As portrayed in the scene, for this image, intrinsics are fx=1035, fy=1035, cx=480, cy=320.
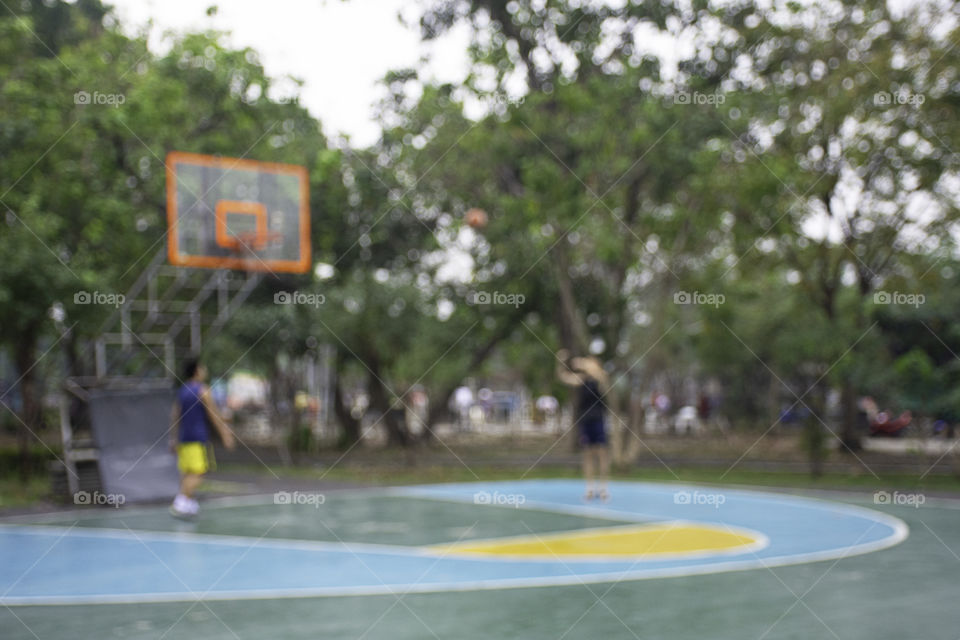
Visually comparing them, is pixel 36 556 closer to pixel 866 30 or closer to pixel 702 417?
pixel 866 30

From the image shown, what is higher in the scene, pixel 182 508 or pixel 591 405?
pixel 591 405

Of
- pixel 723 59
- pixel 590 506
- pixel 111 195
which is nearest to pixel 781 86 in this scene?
pixel 723 59

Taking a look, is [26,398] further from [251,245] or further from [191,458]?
[191,458]

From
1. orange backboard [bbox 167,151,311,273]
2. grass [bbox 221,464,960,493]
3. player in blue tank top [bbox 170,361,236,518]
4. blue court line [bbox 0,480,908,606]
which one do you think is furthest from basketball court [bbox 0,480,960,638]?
orange backboard [bbox 167,151,311,273]

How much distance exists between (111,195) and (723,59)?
36.8 ft

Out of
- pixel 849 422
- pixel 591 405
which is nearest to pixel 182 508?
pixel 591 405

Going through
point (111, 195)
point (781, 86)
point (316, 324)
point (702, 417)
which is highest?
point (781, 86)

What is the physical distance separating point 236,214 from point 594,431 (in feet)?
21.4

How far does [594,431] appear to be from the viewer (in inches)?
516

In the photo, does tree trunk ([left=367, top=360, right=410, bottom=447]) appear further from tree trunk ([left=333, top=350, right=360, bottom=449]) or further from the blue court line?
the blue court line

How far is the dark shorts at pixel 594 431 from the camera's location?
13062mm

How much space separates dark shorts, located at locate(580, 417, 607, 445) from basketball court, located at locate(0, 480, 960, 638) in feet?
2.78

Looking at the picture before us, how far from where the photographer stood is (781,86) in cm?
1856

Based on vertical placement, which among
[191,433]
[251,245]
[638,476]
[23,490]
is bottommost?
[638,476]
